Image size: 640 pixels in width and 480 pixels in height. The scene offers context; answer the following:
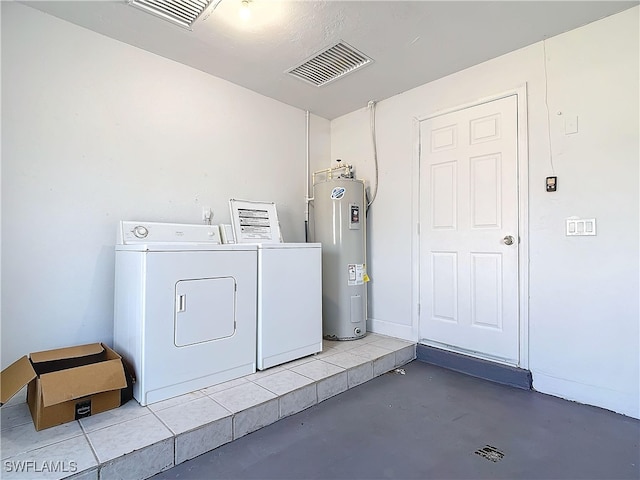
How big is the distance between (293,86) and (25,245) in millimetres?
2413

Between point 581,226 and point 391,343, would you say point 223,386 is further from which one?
point 581,226

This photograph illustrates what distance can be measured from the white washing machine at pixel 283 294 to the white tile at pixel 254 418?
45 centimetres

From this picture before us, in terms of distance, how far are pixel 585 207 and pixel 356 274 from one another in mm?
1850

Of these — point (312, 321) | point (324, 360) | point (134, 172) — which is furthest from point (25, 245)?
point (324, 360)

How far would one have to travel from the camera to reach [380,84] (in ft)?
10.2

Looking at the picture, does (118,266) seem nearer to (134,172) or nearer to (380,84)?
(134,172)

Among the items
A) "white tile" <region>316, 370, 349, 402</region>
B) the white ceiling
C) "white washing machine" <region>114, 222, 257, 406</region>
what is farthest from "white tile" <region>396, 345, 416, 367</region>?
the white ceiling

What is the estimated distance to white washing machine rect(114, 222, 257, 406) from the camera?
189 centimetres

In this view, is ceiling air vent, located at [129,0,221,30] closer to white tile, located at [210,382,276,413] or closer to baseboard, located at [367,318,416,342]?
white tile, located at [210,382,276,413]

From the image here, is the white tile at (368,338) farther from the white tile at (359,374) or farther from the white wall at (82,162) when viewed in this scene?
the white wall at (82,162)

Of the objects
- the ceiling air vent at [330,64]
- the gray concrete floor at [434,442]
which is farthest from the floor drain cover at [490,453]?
the ceiling air vent at [330,64]

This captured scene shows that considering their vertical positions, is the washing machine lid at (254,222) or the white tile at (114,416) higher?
the washing machine lid at (254,222)

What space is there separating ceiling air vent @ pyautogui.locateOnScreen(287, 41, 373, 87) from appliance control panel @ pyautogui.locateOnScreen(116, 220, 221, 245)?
153 cm

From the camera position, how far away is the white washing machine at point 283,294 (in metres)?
2.40
